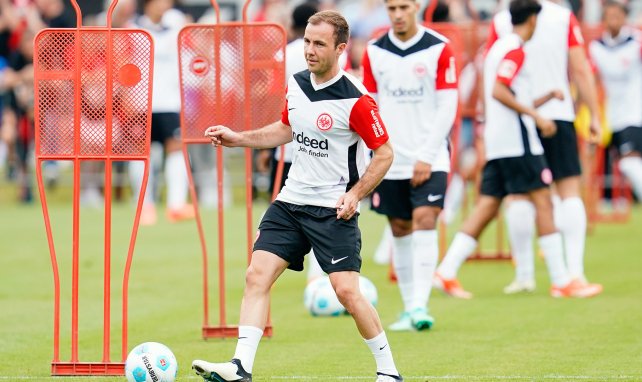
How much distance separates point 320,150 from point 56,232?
1069cm

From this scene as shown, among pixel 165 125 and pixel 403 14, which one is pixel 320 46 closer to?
pixel 403 14

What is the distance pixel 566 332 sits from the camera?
944 cm

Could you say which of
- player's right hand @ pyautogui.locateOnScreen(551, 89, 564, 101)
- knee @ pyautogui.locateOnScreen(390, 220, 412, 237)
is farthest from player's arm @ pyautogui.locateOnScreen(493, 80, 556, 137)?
knee @ pyautogui.locateOnScreen(390, 220, 412, 237)

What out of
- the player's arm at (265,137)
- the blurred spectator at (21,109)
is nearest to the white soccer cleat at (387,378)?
the player's arm at (265,137)

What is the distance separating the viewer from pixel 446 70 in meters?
9.80

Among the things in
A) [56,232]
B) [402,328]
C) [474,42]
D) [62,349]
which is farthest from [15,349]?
[56,232]

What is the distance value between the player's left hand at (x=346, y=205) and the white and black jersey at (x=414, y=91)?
99.6 inches

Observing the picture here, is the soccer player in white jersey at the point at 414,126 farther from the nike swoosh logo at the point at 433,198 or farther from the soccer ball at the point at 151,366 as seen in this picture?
the soccer ball at the point at 151,366

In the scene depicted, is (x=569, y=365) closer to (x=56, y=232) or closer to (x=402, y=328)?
(x=402, y=328)

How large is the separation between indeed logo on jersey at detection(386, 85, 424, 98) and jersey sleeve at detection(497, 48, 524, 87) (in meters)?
1.46

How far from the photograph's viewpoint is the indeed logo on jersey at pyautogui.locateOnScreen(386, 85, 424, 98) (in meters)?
9.91

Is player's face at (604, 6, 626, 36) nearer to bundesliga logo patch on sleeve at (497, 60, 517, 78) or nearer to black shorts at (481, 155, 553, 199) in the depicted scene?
black shorts at (481, 155, 553, 199)

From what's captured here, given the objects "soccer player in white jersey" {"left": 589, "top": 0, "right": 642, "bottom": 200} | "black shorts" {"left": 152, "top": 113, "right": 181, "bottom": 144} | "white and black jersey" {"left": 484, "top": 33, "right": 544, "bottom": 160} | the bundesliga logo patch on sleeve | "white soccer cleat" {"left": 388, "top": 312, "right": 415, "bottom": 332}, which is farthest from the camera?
"black shorts" {"left": 152, "top": 113, "right": 181, "bottom": 144}

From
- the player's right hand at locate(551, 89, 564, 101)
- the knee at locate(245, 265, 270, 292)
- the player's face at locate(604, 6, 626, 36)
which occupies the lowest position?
the knee at locate(245, 265, 270, 292)
